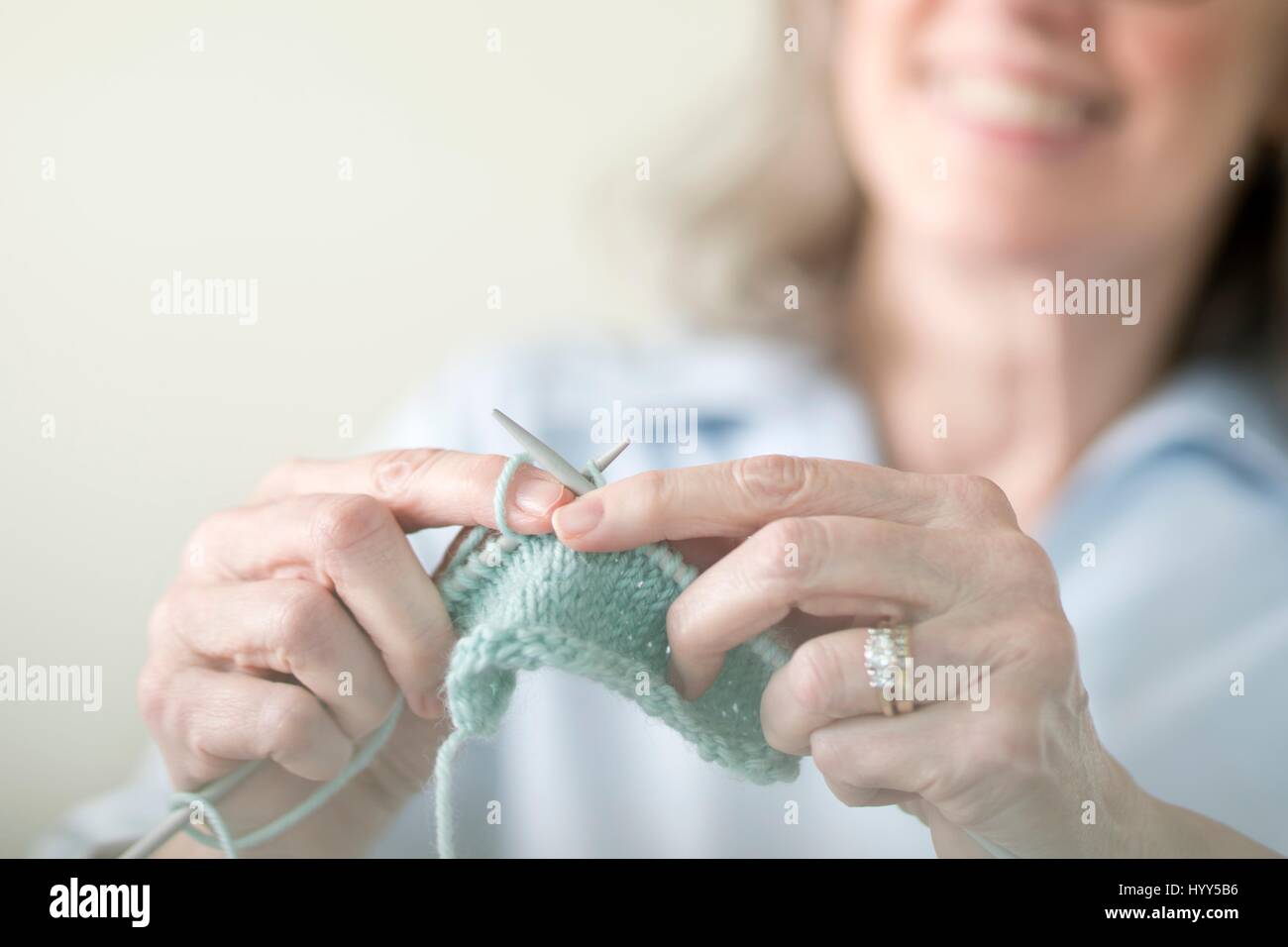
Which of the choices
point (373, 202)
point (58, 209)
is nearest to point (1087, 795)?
point (373, 202)

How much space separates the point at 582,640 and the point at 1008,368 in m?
0.61

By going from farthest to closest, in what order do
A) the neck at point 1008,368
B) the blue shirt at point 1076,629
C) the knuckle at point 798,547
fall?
the neck at point 1008,368, the blue shirt at point 1076,629, the knuckle at point 798,547

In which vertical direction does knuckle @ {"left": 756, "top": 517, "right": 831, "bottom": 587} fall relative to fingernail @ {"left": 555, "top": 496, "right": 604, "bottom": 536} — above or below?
below

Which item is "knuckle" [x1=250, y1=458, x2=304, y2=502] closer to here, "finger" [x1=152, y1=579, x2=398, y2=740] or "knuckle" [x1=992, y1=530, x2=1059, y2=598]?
"finger" [x1=152, y1=579, x2=398, y2=740]

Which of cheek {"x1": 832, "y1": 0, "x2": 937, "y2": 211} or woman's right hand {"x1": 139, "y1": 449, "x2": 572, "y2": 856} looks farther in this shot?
cheek {"x1": 832, "y1": 0, "x2": 937, "y2": 211}

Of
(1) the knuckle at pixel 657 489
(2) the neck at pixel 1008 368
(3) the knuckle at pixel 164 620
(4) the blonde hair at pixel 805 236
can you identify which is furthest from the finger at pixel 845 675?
(4) the blonde hair at pixel 805 236

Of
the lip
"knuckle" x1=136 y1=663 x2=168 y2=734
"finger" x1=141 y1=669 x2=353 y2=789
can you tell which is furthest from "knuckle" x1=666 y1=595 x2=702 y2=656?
the lip

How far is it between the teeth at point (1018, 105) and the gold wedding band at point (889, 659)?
546 mm

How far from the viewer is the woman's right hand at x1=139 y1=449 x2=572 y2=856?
1.69ft

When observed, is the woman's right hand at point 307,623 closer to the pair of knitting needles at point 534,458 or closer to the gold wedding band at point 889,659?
the pair of knitting needles at point 534,458

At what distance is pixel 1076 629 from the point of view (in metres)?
0.84

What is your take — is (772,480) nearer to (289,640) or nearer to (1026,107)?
(289,640)

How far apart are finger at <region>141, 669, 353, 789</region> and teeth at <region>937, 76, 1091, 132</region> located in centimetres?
72

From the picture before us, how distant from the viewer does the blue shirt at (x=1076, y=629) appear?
795 mm
